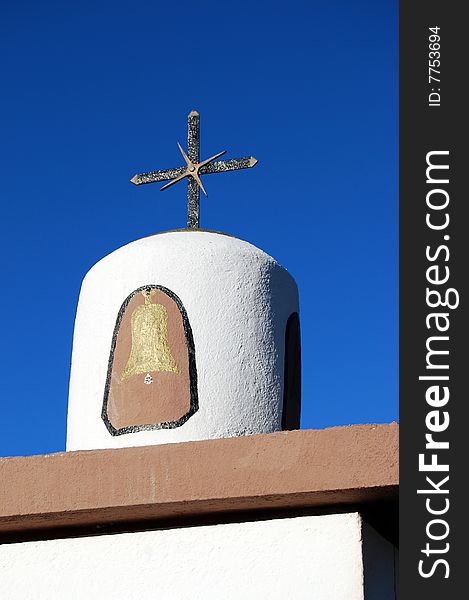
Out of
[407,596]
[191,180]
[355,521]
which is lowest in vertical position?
[407,596]

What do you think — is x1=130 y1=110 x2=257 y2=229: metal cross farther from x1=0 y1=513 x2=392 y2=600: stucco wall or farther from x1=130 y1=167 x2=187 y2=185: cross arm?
x1=0 y1=513 x2=392 y2=600: stucco wall

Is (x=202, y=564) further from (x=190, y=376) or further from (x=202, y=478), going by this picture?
(x=190, y=376)

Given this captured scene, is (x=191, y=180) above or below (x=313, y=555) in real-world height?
above

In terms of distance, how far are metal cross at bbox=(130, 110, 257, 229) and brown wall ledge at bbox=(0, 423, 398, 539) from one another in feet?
7.20

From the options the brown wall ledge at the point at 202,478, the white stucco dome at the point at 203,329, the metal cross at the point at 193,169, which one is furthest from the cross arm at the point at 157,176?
the brown wall ledge at the point at 202,478

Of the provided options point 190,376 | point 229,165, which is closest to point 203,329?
point 190,376

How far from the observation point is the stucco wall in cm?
406

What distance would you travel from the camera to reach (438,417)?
3801mm

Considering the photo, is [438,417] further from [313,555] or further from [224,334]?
[224,334]

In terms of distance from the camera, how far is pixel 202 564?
4.21 metres

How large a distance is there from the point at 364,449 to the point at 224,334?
61.0 inches

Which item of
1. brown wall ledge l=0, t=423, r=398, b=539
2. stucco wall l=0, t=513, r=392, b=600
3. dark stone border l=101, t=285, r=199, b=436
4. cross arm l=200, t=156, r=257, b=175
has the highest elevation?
cross arm l=200, t=156, r=257, b=175

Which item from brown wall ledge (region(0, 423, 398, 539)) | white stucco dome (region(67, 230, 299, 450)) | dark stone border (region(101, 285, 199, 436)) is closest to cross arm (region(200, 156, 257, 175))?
white stucco dome (region(67, 230, 299, 450))

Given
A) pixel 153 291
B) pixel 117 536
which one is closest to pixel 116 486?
pixel 117 536
